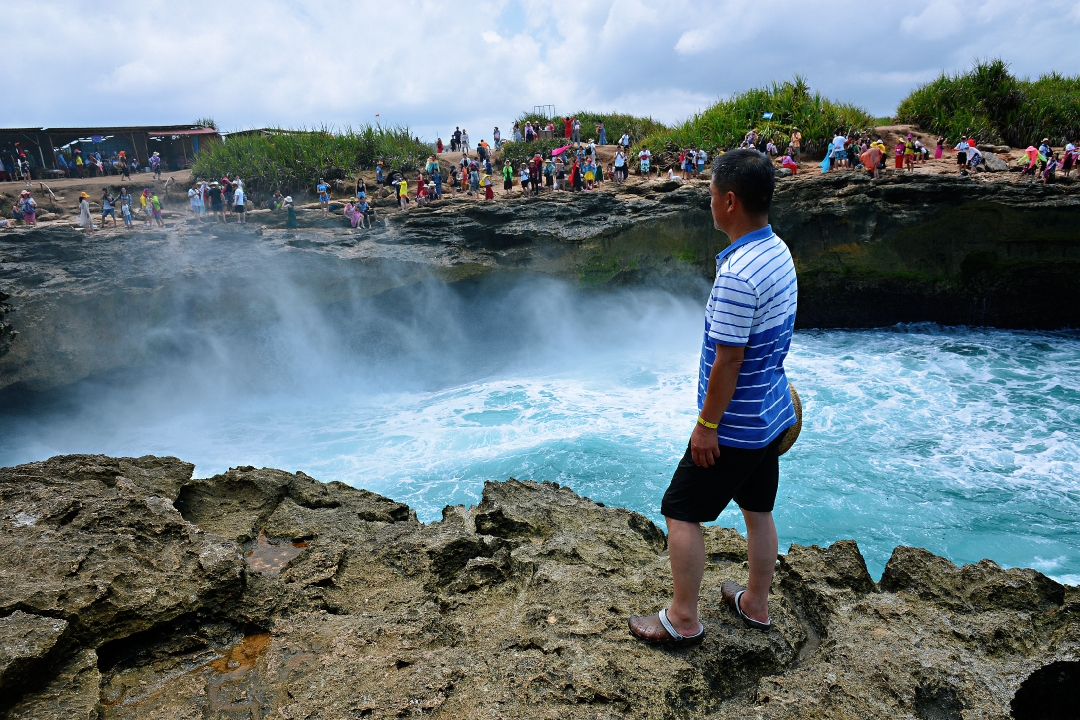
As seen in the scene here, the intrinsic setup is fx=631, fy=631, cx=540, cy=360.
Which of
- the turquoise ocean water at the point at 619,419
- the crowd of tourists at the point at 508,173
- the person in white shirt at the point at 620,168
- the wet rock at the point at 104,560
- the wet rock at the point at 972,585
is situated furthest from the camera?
the person in white shirt at the point at 620,168

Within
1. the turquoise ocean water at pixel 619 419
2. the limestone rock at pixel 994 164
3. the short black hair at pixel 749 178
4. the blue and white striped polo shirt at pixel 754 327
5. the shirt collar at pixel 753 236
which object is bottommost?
the turquoise ocean water at pixel 619 419

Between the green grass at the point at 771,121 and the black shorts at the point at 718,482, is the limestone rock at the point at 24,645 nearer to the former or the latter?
the black shorts at the point at 718,482

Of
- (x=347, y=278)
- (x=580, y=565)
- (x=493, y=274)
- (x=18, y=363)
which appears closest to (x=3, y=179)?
(x=18, y=363)

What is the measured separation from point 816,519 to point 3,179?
2153 cm

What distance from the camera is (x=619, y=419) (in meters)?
9.38

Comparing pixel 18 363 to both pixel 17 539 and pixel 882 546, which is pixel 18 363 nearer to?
pixel 17 539

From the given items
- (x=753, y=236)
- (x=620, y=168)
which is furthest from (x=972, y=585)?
(x=620, y=168)

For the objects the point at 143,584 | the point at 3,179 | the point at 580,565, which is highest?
the point at 3,179

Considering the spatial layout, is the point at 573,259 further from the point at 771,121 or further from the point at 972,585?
the point at 972,585

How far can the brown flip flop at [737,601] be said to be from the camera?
2.37m

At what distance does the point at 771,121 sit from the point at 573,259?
7.23m

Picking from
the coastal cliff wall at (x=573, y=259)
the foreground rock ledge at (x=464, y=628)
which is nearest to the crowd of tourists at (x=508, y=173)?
the coastal cliff wall at (x=573, y=259)

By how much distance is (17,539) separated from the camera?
2787 mm

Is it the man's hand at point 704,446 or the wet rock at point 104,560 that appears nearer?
the man's hand at point 704,446
